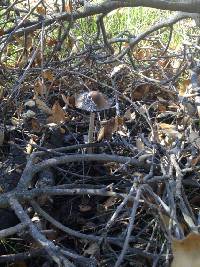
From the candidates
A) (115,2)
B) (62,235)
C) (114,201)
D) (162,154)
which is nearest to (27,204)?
(62,235)

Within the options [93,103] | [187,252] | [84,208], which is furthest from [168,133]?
[187,252]

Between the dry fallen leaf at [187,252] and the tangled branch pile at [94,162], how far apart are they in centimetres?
37

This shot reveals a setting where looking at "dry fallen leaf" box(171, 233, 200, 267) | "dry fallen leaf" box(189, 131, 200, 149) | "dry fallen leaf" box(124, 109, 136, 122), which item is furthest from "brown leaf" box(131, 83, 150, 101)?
"dry fallen leaf" box(171, 233, 200, 267)

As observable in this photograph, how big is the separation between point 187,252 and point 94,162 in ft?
3.76

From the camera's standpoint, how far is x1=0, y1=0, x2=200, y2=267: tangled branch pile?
151 centimetres

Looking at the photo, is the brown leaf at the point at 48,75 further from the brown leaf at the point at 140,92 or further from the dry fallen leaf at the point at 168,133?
the dry fallen leaf at the point at 168,133

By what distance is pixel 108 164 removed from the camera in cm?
190

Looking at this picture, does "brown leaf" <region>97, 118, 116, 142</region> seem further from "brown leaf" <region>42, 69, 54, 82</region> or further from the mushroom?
"brown leaf" <region>42, 69, 54, 82</region>

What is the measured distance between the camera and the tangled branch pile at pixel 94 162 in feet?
4.97

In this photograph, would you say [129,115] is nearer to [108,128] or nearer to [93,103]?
[108,128]

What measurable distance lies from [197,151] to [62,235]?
1.83 ft

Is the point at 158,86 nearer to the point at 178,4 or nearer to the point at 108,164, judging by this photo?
the point at 108,164

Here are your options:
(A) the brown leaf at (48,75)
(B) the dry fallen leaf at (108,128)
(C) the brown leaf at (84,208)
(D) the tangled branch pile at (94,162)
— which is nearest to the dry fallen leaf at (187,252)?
(D) the tangled branch pile at (94,162)

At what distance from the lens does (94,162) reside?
201cm
